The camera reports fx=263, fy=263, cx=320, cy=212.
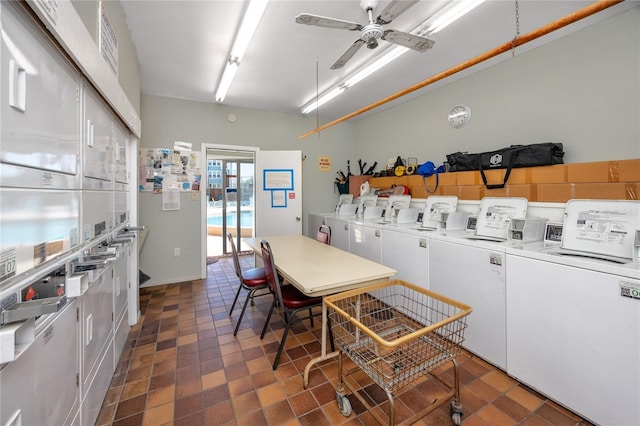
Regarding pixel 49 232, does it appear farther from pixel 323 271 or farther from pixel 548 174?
pixel 548 174

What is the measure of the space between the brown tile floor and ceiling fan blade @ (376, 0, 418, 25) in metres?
2.50

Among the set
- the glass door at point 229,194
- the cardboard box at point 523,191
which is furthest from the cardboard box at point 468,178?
the glass door at point 229,194

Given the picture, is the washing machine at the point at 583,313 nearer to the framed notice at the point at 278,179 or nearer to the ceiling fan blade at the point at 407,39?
the ceiling fan blade at the point at 407,39

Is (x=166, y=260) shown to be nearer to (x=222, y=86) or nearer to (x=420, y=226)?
(x=222, y=86)

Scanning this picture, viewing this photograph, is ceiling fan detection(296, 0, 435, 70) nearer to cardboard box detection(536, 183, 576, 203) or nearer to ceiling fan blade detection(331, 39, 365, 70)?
ceiling fan blade detection(331, 39, 365, 70)

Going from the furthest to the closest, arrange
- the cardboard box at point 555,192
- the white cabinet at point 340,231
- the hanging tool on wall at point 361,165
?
the hanging tool on wall at point 361,165, the white cabinet at point 340,231, the cardboard box at point 555,192

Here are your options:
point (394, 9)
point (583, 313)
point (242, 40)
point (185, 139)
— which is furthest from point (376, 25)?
point (185, 139)

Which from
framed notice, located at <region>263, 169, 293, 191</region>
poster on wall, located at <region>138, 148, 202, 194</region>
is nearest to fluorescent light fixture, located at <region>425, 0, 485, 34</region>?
framed notice, located at <region>263, 169, 293, 191</region>

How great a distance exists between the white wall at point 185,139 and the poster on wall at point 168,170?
11 centimetres

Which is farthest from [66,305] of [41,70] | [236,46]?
[236,46]

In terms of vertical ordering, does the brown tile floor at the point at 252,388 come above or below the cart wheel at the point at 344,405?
below

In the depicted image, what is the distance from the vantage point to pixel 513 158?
8.65ft

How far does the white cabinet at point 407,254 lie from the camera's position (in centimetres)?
264

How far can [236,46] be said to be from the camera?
258cm
